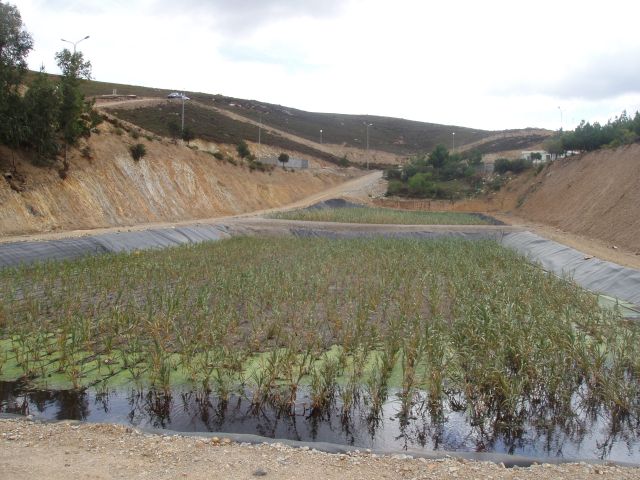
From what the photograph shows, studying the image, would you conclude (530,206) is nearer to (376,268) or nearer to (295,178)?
(295,178)

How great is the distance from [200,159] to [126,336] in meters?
35.3

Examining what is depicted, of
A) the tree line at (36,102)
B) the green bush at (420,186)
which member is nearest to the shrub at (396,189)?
the green bush at (420,186)

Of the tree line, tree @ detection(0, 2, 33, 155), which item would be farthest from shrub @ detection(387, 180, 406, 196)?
tree @ detection(0, 2, 33, 155)

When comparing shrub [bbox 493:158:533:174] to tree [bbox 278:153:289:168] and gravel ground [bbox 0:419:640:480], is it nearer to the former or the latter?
tree [bbox 278:153:289:168]

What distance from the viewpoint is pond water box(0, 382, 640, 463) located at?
5.77 metres

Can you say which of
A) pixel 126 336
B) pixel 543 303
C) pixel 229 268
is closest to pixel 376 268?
pixel 229 268

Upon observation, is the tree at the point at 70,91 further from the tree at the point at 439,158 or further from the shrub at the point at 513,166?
the tree at the point at 439,158

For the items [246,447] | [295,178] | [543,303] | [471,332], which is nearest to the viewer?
[246,447]

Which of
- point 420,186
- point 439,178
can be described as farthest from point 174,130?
point 439,178

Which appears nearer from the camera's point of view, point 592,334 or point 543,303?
point 592,334

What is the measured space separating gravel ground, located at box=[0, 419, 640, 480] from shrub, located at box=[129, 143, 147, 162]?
2896cm

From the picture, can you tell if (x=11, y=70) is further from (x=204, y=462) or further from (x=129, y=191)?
(x=204, y=462)

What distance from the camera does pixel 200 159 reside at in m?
42.3

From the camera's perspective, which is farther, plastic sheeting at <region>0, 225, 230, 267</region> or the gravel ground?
plastic sheeting at <region>0, 225, 230, 267</region>
